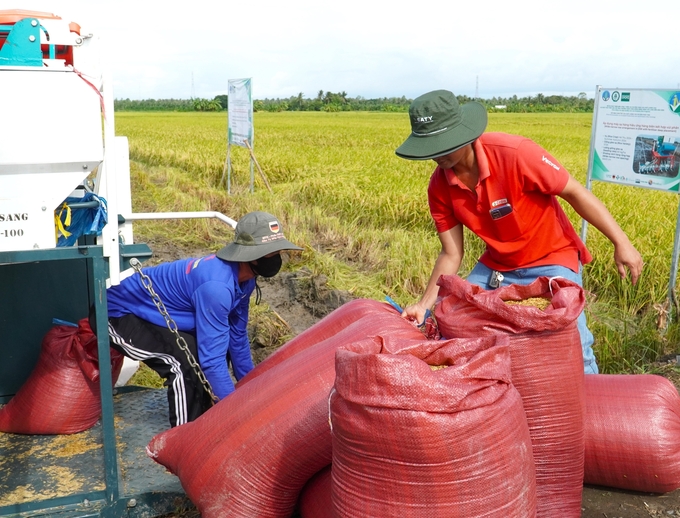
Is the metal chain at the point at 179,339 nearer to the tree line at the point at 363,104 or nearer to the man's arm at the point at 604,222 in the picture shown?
the man's arm at the point at 604,222

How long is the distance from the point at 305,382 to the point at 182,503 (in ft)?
3.29

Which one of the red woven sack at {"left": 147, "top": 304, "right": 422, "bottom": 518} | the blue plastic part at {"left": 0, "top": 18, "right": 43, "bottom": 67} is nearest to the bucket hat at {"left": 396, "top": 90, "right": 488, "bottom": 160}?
the red woven sack at {"left": 147, "top": 304, "right": 422, "bottom": 518}

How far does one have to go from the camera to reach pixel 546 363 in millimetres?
2469

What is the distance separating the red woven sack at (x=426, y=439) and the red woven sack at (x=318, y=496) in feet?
1.31

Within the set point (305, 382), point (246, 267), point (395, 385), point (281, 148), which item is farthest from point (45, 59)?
point (281, 148)

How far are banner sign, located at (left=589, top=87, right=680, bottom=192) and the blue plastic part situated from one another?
12.9 ft

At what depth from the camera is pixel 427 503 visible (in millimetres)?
1943

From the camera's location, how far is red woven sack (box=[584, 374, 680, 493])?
2.81 metres

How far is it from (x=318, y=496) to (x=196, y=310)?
119 cm

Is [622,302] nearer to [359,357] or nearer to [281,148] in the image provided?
[359,357]

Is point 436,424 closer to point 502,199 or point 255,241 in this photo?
point 502,199

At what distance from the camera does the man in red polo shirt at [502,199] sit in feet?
9.84

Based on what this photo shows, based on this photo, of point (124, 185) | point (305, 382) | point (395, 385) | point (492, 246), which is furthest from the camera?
point (124, 185)

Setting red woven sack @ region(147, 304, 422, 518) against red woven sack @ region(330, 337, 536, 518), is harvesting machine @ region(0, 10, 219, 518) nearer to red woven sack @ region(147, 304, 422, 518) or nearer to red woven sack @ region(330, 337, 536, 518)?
red woven sack @ region(147, 304, 422, 518)
